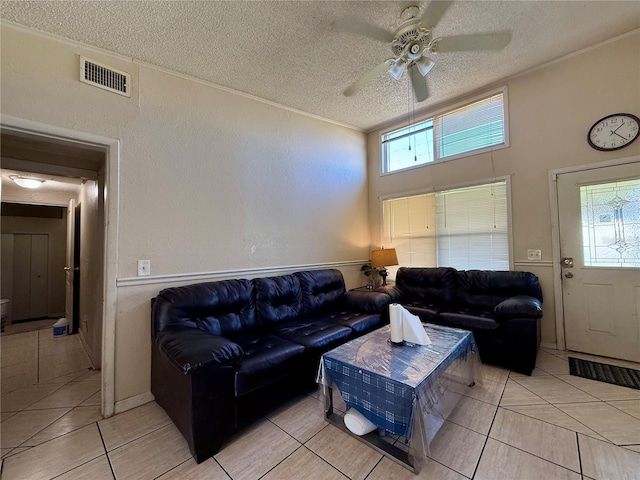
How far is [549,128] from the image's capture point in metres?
2.96

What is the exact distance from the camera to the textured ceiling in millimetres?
1938

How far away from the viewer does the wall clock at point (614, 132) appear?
251 cm

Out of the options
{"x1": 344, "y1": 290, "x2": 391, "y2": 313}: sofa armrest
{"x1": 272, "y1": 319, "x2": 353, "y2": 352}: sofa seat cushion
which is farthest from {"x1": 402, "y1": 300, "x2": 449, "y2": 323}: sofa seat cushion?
{"x1": 272, "y1": 319, "x2": 353, "y2": 352}: sofa seat cushion

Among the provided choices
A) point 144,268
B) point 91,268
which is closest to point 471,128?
point 144,268

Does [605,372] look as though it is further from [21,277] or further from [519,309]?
[21,277]

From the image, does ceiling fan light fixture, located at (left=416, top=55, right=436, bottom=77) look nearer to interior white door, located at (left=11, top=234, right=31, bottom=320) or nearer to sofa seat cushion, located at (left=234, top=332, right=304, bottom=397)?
sofa seat cushion, located at (left=234, top=332, right=304, bottom=397)

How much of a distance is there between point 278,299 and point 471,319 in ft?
6.51

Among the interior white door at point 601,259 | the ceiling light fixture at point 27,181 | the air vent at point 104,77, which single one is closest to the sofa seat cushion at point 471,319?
the interior white door at point 601,259

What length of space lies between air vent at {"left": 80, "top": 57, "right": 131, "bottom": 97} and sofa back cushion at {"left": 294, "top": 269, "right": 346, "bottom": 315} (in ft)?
7.83

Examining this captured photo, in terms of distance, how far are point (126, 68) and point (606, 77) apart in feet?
15.1

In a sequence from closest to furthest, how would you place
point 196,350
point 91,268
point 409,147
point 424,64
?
point 196,350 < point 424,64 < point 91,268 < point 409,147

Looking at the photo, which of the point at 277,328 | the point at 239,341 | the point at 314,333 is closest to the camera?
the point at 239,341

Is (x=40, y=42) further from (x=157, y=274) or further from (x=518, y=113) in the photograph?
(x=518, y=113)

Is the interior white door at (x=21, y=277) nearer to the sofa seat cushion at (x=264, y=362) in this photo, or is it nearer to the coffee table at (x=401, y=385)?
the sofa seat cushion at (x=264, y=362)
